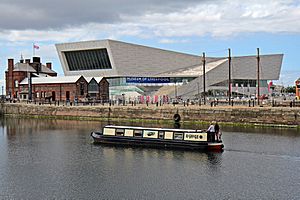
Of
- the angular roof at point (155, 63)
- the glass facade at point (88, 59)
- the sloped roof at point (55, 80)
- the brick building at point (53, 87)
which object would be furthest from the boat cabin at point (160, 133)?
the glass facade at point (88, 59)

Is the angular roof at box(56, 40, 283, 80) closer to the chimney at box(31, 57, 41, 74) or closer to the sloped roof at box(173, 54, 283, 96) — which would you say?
the sloped roof at box(173, 54, 283, 96)

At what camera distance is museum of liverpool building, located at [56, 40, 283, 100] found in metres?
93.5

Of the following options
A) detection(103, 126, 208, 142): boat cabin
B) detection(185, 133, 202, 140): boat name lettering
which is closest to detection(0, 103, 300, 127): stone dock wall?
detection(103, 126, 208, 142): boat cabin

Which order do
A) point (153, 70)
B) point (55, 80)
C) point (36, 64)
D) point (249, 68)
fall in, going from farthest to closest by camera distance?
point (249, 68), point (36, 64), point (153, 70), point (55, 80)

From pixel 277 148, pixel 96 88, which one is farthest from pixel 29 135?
pixel 96 88

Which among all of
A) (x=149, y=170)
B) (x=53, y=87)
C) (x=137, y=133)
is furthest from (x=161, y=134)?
(x=53, y=87)

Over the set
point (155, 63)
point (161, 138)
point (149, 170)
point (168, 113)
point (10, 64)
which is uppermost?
point (155, 63)

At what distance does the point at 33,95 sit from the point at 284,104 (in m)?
53.4

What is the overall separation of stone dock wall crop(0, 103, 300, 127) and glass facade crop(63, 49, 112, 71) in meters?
24.0

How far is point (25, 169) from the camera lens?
1159 inches

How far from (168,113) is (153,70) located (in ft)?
146

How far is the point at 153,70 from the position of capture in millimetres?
102500

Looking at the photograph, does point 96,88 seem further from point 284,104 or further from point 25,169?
point 25,169

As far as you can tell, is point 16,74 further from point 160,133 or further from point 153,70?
point 160,133
